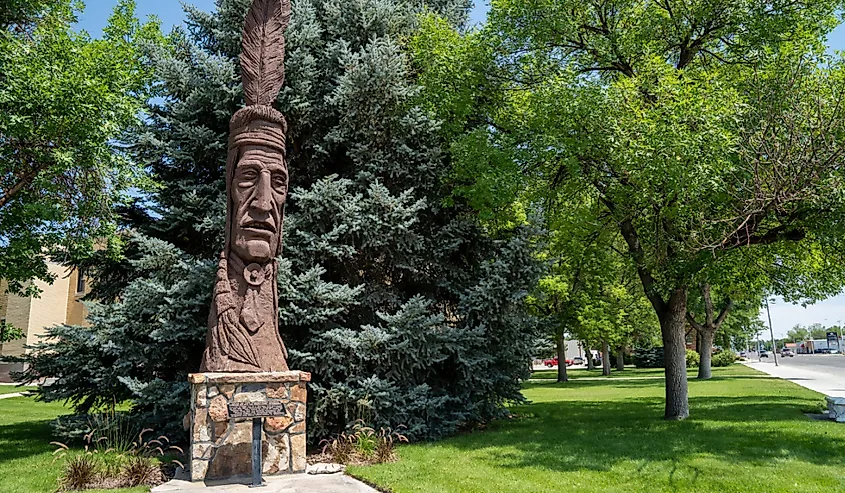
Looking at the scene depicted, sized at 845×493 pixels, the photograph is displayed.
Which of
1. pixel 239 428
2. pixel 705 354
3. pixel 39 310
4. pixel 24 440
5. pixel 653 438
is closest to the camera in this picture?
pixel 239 428

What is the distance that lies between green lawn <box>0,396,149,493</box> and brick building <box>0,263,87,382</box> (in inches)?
685

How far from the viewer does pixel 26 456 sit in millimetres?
9312

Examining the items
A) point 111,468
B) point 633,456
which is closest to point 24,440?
point 111,468

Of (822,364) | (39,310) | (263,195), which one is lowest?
(822,364)

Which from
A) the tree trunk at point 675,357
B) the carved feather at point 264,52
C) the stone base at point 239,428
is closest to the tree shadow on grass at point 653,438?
the tree trunk at point 675,357

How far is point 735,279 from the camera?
11.6 metres

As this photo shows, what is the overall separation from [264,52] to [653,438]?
8924 mm

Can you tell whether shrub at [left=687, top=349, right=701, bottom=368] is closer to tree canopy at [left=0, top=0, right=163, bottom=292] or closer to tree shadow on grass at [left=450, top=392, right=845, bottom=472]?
tree shadow on grass at [left=450, top=392, right=845, bottom=472]

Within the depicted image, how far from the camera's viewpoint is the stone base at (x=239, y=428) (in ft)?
25.7

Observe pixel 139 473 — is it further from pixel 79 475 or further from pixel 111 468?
pixel 79 475

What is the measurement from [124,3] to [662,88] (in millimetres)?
10627

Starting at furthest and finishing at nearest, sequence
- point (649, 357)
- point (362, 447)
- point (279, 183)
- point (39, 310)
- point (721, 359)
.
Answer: point (649, 357)
point (721, 359)
point (39, 310)
point (279, 183)
point (362, 447)

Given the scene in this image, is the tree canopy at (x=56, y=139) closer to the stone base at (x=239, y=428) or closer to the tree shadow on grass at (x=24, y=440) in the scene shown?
the tree shadow on grass at (x=24, y=440)

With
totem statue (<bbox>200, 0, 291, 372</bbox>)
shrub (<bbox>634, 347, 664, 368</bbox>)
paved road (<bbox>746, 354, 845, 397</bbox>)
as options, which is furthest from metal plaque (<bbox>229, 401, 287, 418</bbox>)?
shrub (<bbox>634, 347, 664, 368</bbox>)
